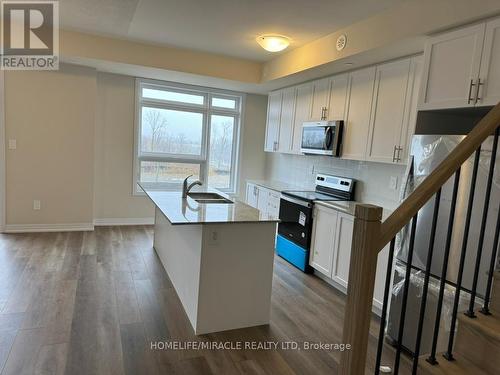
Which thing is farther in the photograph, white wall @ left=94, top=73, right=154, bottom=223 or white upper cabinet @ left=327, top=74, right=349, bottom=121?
white wall @ left=94, top=73, right=154, bottom=223

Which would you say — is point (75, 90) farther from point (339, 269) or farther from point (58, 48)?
point (339, 269)

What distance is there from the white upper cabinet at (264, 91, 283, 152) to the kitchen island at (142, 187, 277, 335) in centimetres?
270

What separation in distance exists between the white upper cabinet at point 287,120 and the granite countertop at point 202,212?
203cm

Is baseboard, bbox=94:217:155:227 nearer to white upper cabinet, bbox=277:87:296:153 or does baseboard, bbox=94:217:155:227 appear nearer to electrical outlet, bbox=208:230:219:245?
white upper cabinet, bbox=277:87:296:153

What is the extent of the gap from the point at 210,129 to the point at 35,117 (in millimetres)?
2577

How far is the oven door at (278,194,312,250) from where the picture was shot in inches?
155

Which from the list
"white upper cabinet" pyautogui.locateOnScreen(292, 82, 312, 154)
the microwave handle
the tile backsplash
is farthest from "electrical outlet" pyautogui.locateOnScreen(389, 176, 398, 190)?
"white upper cabinet" pyautogui.locateOnScreen(292, 82, 312, 154)

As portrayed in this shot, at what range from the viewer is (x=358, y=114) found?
12.3 ft

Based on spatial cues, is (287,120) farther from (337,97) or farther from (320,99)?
(337,97)

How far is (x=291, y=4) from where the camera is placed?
2961 millimetres

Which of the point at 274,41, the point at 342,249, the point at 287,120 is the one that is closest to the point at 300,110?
the point at 287,120

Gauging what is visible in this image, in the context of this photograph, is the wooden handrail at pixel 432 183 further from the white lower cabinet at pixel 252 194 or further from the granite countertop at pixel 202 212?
the white lower cabinet at pixel 252 194

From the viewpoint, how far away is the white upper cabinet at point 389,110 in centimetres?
319

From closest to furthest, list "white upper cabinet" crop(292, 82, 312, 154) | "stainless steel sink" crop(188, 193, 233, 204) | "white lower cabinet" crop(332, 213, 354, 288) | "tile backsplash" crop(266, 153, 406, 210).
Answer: "white lower cabinet" crop(332, 213, 354, 288) < "stainless steel sink" crop(188, 193, 233, 204) < "tile backsplash" crop(266, 153, 406, 210) < "white upper cabinet" crop(292, 82, 312, 154)
